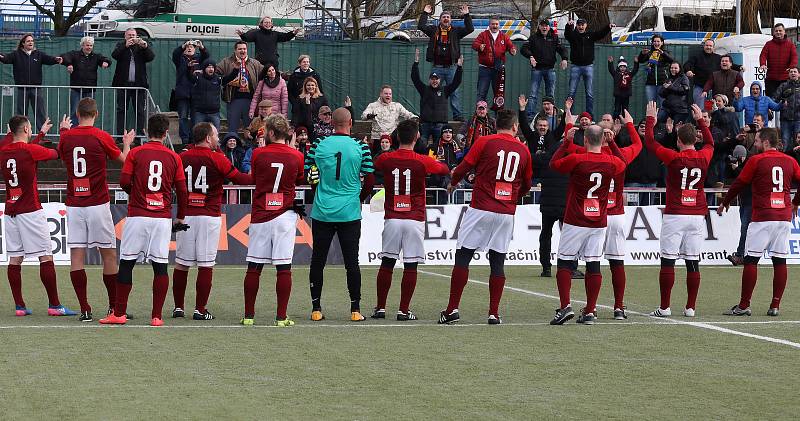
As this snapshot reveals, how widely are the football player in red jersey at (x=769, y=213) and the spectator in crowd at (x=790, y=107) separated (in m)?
11.9

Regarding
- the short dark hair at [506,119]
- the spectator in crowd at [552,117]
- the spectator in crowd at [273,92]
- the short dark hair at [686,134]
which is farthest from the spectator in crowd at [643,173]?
the short dark hair at [506,119]

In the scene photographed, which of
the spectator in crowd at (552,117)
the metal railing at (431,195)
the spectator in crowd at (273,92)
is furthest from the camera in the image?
the spectator in crowd at (273,92)

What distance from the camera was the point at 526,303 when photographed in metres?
15.0

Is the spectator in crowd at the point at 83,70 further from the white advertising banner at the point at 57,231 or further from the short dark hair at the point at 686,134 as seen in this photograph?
the short dark hair at the point at 686,134

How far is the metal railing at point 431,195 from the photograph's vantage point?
22.0 m

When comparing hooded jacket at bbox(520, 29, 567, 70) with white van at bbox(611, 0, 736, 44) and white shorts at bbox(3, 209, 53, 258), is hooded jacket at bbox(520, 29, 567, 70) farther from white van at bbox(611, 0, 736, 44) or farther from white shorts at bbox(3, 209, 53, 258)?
white shorts at bbox(3, 209, 53, 258)

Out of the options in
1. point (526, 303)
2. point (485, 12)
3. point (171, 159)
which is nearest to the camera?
point (171, 159)

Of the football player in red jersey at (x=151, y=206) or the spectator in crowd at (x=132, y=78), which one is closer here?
the football player in red jersey at (x=151, y=206)

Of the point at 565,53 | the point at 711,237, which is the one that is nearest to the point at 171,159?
the point at 711,237

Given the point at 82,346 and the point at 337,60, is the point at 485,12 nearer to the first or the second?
the point at 337,60

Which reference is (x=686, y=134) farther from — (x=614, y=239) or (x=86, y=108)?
(x=86, y=108)

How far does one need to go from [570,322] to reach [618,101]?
15.2 m

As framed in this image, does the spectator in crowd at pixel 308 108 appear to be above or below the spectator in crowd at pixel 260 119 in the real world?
above

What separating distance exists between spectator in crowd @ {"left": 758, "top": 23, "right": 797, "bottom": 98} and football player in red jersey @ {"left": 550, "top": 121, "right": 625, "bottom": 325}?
48.5ft
